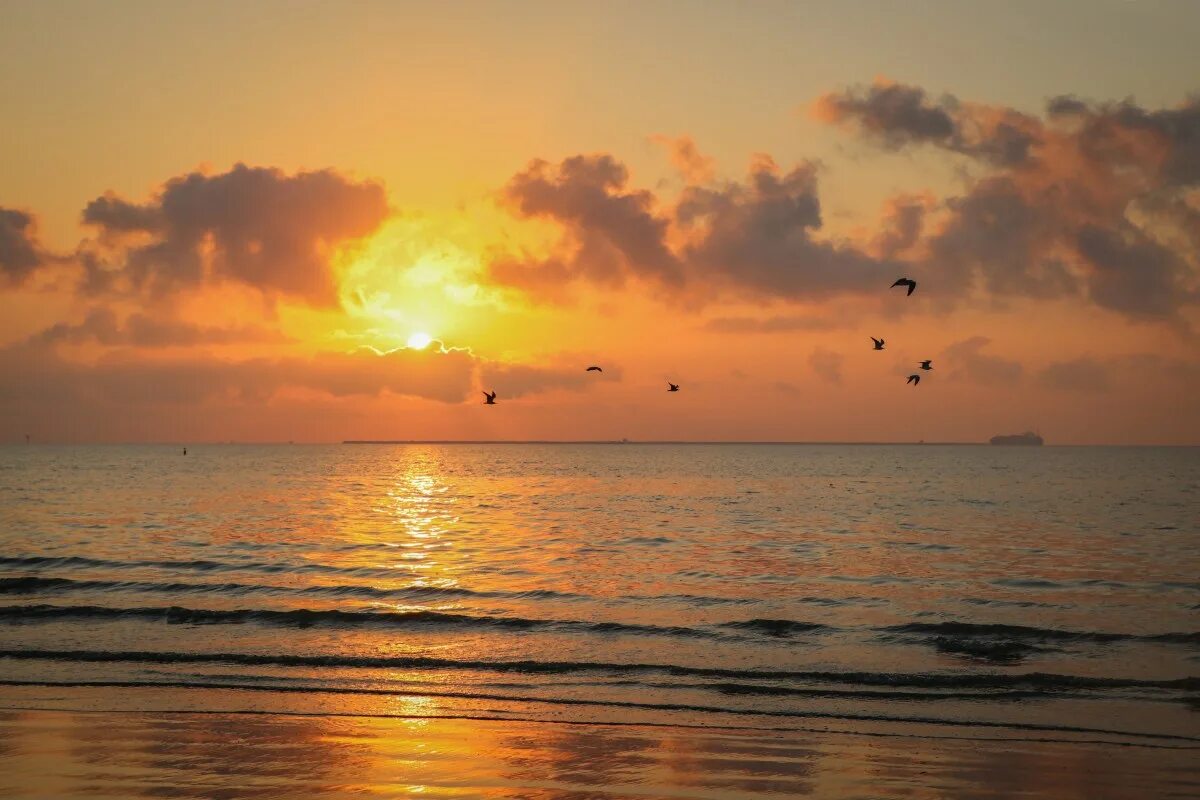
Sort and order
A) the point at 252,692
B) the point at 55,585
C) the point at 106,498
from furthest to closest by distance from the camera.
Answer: the point at 106,498 < the point at 55,585 < the point at 252,692

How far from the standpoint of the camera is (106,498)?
85.2m

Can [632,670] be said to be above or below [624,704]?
below

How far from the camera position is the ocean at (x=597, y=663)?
15133 millimetres

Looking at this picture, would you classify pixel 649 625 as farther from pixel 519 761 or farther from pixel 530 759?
pixel 519 761

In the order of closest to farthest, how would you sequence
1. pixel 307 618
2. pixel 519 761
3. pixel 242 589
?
1. pixel 519 761
2. pixel 307 618
3. pixel 242 589

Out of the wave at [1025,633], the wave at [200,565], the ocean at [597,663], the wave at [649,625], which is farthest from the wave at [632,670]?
the wave at [200,565]

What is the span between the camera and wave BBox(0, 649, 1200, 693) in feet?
72.1

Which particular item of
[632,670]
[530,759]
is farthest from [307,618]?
[530,759]

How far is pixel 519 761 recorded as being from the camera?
15.4m

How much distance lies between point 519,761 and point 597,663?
8521 millimetres

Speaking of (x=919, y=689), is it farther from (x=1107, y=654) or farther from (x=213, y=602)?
(x=213, y=602)

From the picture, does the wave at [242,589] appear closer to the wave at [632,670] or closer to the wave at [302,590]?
the wave at [302,590]

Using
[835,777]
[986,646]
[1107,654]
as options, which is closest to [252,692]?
[835,777]

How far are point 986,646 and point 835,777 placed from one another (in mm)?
13820
